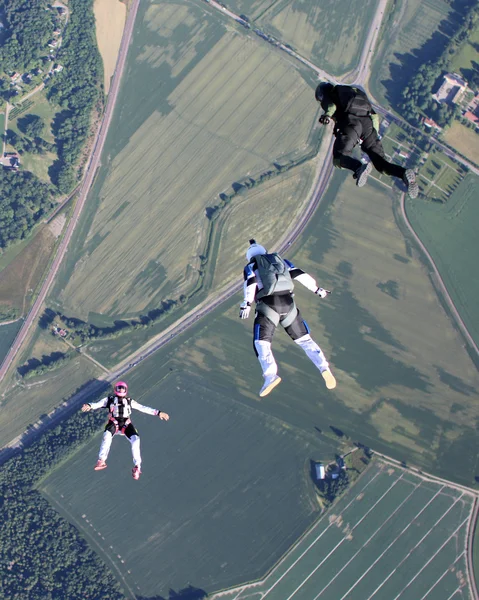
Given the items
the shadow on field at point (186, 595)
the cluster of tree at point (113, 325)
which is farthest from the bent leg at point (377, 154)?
the shadow on field at point (186, 595)

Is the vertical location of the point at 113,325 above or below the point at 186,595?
above

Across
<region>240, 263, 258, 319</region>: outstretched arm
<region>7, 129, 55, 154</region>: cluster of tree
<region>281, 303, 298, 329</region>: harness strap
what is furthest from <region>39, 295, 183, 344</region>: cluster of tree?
<region>281, 303, 298, 329</region>: harness strap

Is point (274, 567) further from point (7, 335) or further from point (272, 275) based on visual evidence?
point (272, 275)

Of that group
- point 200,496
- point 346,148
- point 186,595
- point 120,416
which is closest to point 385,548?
point 200,496

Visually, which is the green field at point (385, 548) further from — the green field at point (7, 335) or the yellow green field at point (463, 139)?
the yellow green field at point (463, 139)

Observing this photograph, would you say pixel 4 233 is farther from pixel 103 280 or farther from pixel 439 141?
pixel 439 141

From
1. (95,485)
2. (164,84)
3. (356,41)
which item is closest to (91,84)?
(164,84)

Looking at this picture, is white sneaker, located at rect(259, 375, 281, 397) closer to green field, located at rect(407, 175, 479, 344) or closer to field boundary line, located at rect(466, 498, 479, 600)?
green field, located at rect(407, 175, 479, 344)
